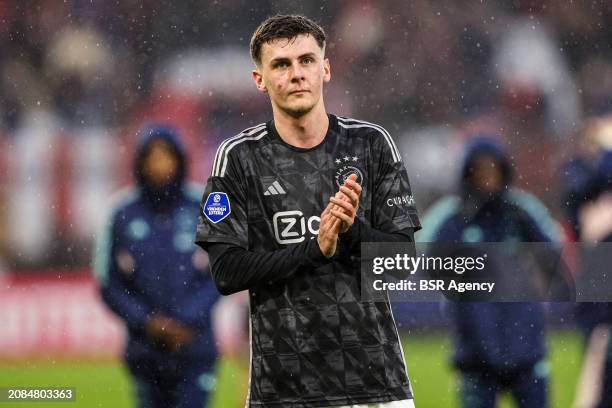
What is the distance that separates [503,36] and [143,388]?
2.43m

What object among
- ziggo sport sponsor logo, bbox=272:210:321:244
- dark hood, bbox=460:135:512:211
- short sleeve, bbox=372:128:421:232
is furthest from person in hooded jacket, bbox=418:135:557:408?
ziggo sport sponsor logo, bbox=272:210:321:244

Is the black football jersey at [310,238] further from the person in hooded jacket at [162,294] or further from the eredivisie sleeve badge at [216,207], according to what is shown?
the person in hooded jacket at [162,294]

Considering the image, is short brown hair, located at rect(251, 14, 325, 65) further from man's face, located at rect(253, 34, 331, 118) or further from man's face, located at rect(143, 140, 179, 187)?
man's face, located at rect(143, 140, 179, 187)

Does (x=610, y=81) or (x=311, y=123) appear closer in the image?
(x=311, y=123)

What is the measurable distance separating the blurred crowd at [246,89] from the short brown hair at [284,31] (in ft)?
6.67

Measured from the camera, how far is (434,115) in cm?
461

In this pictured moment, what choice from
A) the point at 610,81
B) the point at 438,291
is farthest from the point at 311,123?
the point at 610,81

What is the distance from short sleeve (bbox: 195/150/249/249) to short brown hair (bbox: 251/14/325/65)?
332 mm

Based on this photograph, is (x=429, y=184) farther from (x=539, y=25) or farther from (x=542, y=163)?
(x=539, y=25)

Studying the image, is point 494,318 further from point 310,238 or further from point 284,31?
point 284,31

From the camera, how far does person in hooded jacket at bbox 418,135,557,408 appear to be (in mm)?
4387

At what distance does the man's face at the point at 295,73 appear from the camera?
2.47m

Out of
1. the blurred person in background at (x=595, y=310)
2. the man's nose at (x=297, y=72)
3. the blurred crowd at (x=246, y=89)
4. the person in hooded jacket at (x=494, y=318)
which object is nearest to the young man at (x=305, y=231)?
the man's nose at (x=297, y=72)

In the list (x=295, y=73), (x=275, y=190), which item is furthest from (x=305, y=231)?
(x=295, y=73)
